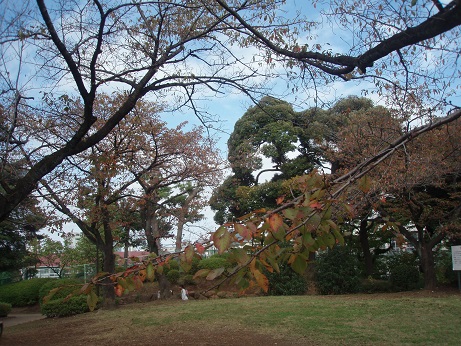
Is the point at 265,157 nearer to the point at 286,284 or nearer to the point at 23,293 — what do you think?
the point at 286,284

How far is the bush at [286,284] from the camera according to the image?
49.7ft

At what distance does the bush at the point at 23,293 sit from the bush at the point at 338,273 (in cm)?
1158

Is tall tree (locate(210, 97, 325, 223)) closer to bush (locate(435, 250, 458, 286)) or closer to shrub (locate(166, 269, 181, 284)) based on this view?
shrub (locate(166, 269, 181, 284))

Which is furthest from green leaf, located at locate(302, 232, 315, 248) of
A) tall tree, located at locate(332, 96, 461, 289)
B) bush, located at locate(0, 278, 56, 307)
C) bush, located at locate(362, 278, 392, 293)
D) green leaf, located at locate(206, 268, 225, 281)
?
bush, located at locate(0, 278, 56, 307)

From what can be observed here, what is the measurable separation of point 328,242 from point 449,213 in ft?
43.1

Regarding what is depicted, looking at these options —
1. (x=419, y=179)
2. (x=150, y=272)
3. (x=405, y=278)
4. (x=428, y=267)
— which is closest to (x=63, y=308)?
(x=419, y=179)

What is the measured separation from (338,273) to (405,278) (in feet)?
7.72

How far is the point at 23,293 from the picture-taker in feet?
60.5

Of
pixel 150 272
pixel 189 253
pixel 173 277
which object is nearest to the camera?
pixel 189 253

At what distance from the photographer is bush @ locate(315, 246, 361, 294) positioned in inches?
587

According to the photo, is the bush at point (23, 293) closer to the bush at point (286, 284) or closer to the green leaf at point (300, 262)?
the bush at point (286, 284)

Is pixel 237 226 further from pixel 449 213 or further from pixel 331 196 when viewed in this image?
pixel 449 213

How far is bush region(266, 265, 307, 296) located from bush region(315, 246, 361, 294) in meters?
0.62

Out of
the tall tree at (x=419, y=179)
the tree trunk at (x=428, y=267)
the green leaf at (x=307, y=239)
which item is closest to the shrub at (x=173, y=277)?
the tall tree at (x=419, y=179)
